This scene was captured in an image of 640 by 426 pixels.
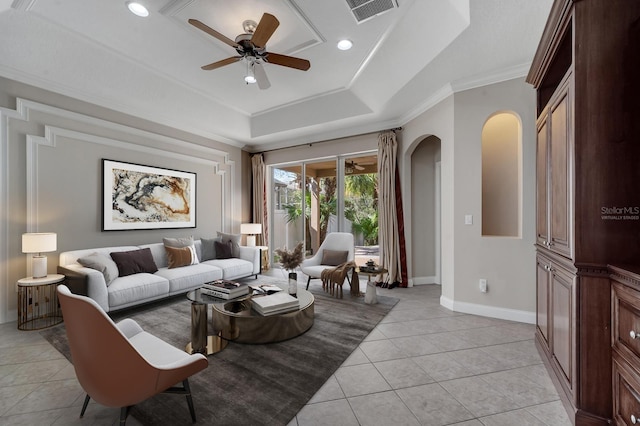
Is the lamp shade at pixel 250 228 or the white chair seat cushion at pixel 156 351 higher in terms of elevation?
the lamp shade at pixel 250 228

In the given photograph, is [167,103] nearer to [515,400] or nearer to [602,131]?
[602,131]

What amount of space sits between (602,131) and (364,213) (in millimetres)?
4085

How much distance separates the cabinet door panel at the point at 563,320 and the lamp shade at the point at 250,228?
5048mm

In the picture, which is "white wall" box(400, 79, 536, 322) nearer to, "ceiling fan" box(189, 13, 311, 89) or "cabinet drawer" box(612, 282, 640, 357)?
"cabinet drawer" box(612, 282, 640, 357)

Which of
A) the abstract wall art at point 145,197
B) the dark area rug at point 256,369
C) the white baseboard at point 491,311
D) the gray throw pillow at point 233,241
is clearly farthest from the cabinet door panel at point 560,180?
the abstract wall art at point 145,197

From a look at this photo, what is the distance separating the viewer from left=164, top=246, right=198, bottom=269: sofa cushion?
4285mm

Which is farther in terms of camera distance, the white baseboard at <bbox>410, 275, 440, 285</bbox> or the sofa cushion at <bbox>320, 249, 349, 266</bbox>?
the white baseboard at <bbox>410, 275, 440, 285</bbox>

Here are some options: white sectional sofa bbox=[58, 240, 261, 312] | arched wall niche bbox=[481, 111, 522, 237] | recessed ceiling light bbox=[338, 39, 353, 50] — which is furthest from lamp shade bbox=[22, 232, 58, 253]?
arched wall niche bbox=[481, 111, 522, 237]

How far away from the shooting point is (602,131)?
1572 mm

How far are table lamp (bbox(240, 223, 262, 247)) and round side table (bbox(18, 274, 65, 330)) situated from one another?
10.0ft

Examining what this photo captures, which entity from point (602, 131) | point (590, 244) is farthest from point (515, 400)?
point (602, 131)

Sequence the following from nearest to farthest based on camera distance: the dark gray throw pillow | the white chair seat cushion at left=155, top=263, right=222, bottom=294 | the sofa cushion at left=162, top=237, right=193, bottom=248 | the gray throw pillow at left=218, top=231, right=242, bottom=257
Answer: the white chair seat cushion at left=155, top=263, right=222, bottom=294 < the sofa cushion at left=162, top=237, right=193, bottom=248 < the dark gray throw pillow < the gray throw pillow at left=218, top=231, right=242, bottom=257

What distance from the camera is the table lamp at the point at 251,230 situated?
5965 mm

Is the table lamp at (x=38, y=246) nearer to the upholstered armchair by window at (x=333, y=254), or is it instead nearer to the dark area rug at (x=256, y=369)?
the dark area rug at (x=256, y=369)
